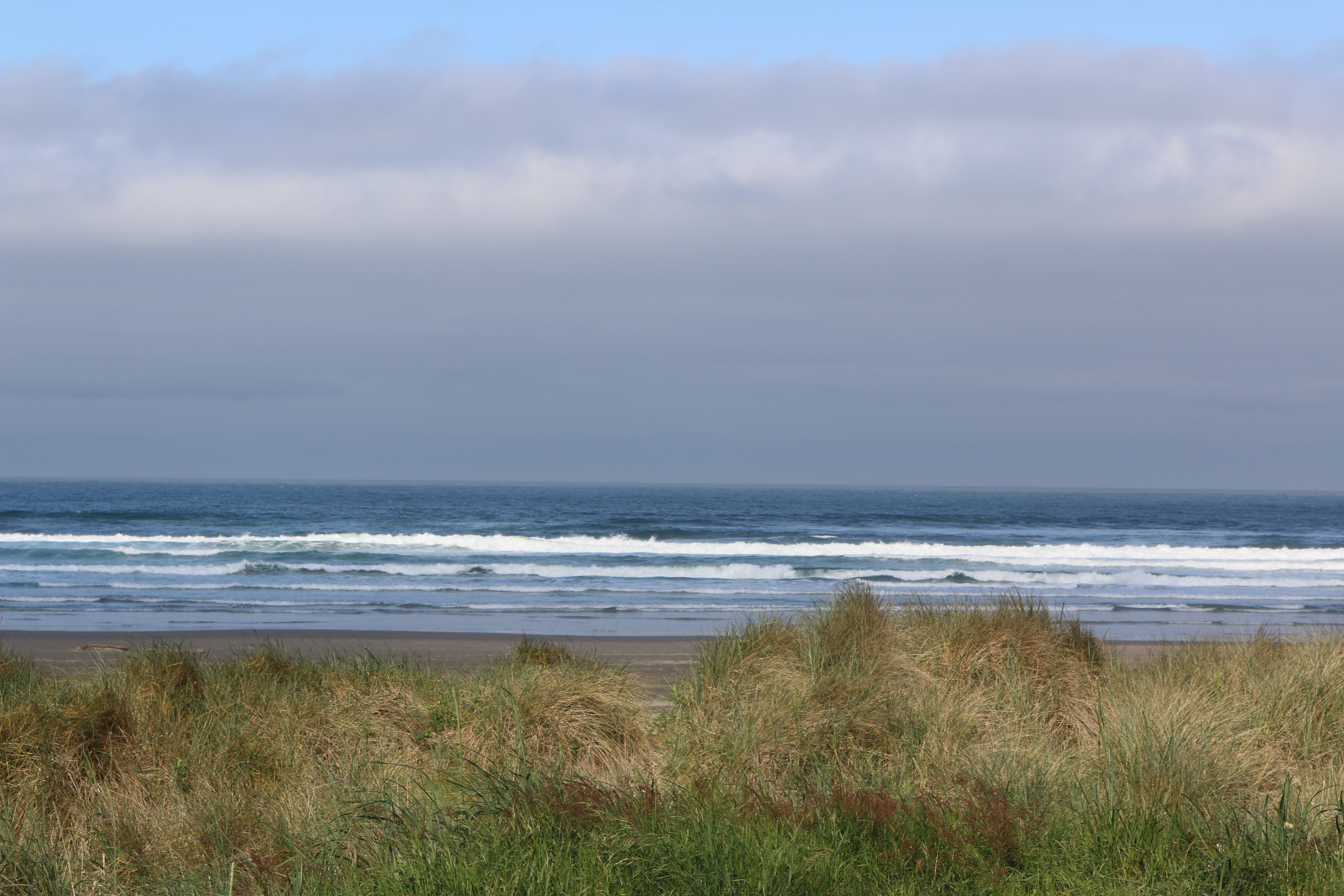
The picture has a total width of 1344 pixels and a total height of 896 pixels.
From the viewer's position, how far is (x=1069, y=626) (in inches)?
319

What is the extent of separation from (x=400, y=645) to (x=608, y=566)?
15.5m

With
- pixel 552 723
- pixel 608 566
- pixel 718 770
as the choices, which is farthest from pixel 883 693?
pixel 608 566

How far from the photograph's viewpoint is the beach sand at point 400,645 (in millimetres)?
9820

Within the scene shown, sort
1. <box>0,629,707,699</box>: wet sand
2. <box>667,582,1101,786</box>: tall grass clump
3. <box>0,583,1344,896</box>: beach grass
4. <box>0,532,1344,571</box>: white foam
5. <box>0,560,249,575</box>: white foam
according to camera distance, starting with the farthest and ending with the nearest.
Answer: <box>0,532,1344,571</box>: white foam → <box>0,560,249,575</box>: white foam → <box>0,629,707,699</box>: wet sand → <box>667,582,1101,786</box>: tall grass clump → <box>0,583,1344,896</box>: beach grass

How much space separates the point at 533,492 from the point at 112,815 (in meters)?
116

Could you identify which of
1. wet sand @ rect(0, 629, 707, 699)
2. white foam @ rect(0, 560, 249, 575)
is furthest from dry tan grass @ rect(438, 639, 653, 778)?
white foam @ rect(0, 560, 249, 575)

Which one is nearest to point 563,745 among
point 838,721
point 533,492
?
point 838,721

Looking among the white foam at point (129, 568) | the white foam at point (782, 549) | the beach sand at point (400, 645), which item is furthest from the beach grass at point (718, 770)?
the white foam at point (782, 549)

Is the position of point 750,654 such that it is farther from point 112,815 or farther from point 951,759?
point 112,815

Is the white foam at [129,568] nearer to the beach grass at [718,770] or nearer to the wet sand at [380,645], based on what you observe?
the wet sand at [380,645]

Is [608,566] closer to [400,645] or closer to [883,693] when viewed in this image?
[400,645]

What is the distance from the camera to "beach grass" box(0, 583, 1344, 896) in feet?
12.3

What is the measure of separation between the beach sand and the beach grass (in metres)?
1.90

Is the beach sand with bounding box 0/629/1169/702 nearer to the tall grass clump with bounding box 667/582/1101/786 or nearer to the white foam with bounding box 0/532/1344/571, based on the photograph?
the tall grass clump with bounding box 667/582/1101/786
